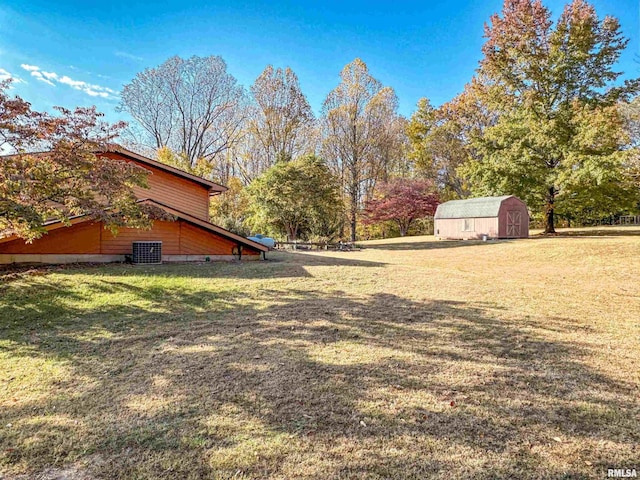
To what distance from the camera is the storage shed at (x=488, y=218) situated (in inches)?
853

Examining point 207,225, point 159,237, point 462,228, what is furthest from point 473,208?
point 159,237

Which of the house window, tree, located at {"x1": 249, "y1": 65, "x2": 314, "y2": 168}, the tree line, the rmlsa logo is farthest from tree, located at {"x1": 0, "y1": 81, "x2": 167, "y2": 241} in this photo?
the house window

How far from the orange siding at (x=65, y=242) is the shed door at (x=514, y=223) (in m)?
21.4

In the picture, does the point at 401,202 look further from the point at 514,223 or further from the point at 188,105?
the point at 188,105

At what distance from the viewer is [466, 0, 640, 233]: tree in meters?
19.8

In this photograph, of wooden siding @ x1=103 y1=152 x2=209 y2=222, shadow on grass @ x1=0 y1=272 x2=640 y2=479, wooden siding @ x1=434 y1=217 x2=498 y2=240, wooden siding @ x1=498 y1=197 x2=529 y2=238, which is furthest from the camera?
wooden siding @ x1=434 y1=217 x2=498 y2=240

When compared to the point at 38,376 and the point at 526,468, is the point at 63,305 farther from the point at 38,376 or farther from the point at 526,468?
the point at 526,468

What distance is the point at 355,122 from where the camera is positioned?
27609 mm

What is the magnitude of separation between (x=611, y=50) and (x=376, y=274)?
22835 millimetres

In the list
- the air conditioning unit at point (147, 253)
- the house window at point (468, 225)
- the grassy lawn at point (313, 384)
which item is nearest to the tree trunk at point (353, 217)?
the house window at point (468, 225)

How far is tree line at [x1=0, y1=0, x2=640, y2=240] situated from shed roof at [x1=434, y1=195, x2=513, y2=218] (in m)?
1.10

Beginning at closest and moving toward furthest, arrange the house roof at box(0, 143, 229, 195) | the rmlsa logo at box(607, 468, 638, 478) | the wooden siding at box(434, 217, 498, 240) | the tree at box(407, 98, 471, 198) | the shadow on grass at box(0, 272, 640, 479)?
the rmlsa logo at box(607, 468, 638, 478), the shadow on grass at box(0, 272, 640, 479), the house roof at box(0, 143, 229, 195), the wooden siding at box(434, 217, 498, 240), the tree at box(407, 98, 471, 198)

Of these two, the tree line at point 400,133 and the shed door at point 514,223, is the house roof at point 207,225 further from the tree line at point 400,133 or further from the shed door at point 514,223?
the shed door at point 514,223

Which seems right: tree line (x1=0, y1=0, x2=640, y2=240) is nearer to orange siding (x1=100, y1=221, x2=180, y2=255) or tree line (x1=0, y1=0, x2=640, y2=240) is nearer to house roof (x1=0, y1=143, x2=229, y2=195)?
house roof (x1=0, y1=143, x2=229, y2=195)
